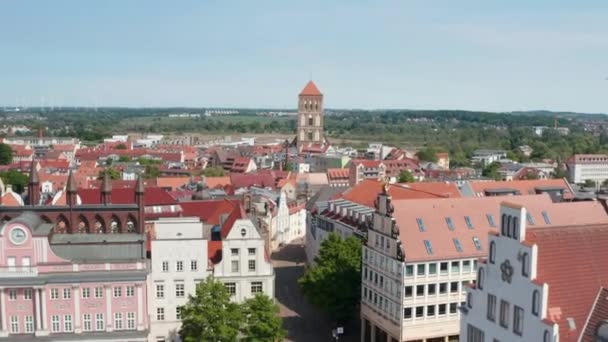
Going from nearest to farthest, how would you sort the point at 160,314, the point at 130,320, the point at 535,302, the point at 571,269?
the point at 535,302
the point at 571,269
the point at 130,320
the point at 160,314

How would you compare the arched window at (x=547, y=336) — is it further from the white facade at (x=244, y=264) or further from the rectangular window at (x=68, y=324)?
the rectangular window at (x=68, y=324)

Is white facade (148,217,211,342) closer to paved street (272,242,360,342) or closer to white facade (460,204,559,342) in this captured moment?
paved street (272,242,360,342)

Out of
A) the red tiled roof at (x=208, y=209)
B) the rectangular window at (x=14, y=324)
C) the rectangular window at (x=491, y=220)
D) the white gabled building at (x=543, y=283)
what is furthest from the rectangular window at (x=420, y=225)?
the rectangular window at (x=14, y=324)

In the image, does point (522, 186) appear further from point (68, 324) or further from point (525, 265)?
point (68, 324)

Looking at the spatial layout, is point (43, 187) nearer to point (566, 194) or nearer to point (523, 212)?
point (566, 194)

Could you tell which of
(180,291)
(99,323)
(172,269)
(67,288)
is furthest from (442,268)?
(67,288)

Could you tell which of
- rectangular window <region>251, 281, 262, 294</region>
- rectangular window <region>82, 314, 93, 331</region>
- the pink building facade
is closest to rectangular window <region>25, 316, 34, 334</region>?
the pink building facade

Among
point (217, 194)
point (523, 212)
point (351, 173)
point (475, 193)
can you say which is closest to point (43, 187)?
point (217, 194)

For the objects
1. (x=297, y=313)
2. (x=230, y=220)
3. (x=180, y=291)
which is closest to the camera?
(x=180, y=291)
